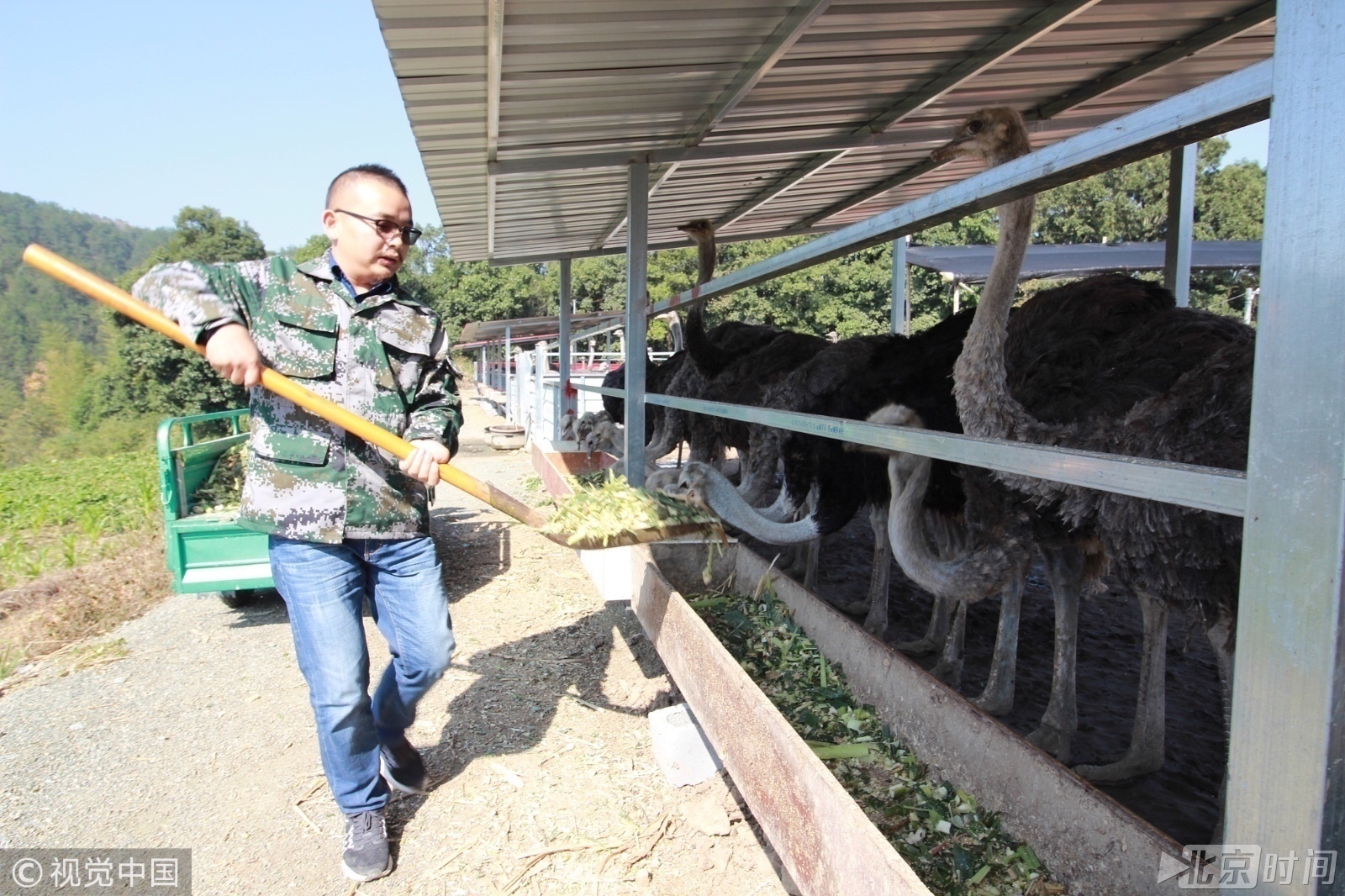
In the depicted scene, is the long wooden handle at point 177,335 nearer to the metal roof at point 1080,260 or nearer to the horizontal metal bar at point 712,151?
the horizontal metal bar at point 712,151

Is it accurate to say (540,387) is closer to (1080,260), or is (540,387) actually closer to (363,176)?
(1080,260)

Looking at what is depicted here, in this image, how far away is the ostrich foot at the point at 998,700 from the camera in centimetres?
357

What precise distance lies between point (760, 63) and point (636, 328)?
1.47m

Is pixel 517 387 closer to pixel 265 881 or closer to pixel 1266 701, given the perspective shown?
pixel 265 881

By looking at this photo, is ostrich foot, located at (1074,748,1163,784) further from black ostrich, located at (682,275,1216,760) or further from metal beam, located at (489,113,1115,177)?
metal beam, located at (489,113,1115,177)

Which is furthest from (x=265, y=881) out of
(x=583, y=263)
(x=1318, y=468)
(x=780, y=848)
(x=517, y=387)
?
(x=583, y=263)

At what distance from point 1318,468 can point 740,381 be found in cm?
571

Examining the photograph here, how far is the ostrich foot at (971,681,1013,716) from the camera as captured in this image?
357cm

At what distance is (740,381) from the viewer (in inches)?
263

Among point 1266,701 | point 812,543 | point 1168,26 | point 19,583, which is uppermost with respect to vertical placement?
point 1168,26

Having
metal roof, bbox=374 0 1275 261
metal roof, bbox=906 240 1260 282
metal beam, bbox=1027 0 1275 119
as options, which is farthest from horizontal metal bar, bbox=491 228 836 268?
metal beam, bbox=1027 0 1275 119

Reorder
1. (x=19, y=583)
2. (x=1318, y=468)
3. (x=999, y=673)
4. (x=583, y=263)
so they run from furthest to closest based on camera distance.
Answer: (x=583, y=263), (x=19, y=583), (x=999, y=673), (x=1318, y=468)

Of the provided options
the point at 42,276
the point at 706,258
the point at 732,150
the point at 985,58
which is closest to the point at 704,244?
the point at 706,258

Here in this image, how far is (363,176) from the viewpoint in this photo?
242cm
